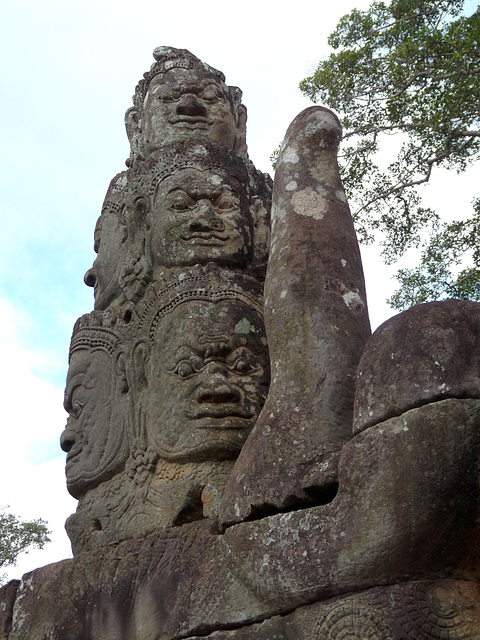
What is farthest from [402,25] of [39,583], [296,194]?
[39,583]

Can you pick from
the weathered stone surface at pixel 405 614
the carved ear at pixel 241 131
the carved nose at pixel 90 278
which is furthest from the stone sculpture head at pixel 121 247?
the weathered stone surface at pixel 405 614

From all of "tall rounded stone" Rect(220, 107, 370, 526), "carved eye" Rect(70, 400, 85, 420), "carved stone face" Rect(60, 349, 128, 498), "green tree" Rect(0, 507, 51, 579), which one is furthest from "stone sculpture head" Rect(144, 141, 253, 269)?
"green tree" Rect(0, 507, 51, 579)

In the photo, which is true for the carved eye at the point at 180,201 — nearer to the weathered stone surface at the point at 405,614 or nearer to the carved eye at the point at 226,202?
the carved eye at the point at 226,202

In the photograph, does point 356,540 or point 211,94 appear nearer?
point 356,540

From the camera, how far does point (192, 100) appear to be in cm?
567

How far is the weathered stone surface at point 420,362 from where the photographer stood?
316 centimetres

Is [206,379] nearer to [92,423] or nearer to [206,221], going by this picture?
[92,423]

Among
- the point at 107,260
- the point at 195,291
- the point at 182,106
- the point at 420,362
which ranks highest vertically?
the point at 182,106

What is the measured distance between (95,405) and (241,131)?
2.55 meters

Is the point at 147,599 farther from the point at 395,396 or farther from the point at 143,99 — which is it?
the point at 143,99

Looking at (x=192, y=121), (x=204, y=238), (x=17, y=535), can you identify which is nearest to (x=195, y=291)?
(x=204, y=238)

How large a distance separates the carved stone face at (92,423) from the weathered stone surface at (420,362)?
1796 mm

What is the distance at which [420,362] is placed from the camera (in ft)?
10.6

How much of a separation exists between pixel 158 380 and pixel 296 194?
131cm
